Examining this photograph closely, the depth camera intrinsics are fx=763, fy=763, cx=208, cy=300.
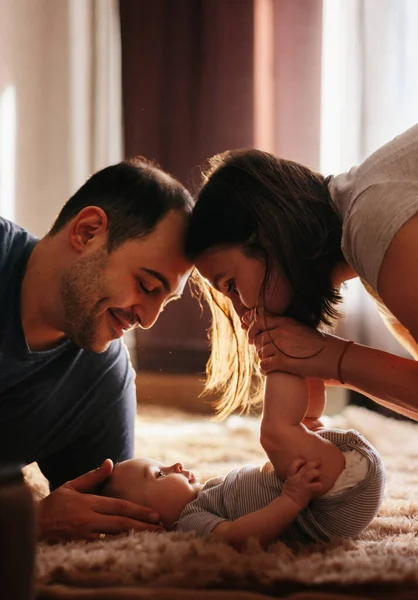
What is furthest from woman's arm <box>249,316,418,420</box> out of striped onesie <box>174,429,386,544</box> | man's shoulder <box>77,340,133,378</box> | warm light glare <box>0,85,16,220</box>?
warm light glare <box>0,85,16,220</box>

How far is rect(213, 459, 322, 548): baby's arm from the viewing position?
1.20m

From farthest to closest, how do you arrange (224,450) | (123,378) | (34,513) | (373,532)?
(224,450), (123,378), (373,532), (34,513)

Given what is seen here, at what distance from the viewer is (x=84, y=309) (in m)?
1.53

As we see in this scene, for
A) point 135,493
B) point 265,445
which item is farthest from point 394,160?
point 135,493

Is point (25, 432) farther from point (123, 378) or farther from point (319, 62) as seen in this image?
point (319, 62)

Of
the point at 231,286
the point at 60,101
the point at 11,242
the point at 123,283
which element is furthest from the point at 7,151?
the point at 231,286

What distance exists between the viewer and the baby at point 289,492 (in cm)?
122

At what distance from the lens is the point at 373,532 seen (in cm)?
134

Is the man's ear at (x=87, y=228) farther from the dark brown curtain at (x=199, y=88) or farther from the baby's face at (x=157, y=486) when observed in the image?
the dark brown curtain at (x=199, y=88)

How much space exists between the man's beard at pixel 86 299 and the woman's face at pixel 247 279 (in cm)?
24

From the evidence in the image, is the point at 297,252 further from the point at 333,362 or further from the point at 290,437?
the point at 290,437

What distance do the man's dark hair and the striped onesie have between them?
0.54 m

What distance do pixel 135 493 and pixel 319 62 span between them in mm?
2222

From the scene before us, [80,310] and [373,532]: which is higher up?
[80,310]
